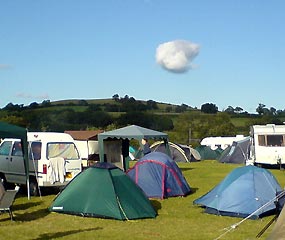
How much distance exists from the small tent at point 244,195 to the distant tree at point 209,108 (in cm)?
7375

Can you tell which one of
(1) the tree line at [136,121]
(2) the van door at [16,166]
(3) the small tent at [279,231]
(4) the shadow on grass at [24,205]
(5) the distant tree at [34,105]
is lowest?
(4) the shadow on grass at [24,205]

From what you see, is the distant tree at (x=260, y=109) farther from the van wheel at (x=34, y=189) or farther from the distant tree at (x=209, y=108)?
the van wheel at (x=34, y=189)

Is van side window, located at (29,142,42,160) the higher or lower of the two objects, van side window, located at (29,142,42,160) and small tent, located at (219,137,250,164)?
the higher

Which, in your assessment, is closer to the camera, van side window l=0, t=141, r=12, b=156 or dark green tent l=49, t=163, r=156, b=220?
dark green tent l=49, t=163, r=156, b=220

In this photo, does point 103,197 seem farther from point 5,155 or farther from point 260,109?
point 260,109

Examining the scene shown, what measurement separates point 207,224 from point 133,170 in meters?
4.94

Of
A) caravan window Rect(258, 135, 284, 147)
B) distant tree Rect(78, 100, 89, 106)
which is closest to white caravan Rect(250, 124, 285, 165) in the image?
caravan window Rect(258, 135, 284, 147)

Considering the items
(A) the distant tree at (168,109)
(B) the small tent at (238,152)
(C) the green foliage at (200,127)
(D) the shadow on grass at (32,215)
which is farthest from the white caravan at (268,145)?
(A) the distant tree at (168,109)

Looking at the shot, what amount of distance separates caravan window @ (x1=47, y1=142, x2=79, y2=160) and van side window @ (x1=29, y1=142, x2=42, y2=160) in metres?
0.29

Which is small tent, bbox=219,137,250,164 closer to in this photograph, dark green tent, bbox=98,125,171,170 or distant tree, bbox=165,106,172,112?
dark green tent, bbox=98,125,171,170

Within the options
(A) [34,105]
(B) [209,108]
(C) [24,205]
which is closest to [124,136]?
(C) [24,205]

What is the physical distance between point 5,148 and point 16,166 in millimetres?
1181

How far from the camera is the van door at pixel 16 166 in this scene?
1628 centimetres

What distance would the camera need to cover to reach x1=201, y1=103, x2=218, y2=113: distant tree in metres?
87.9
